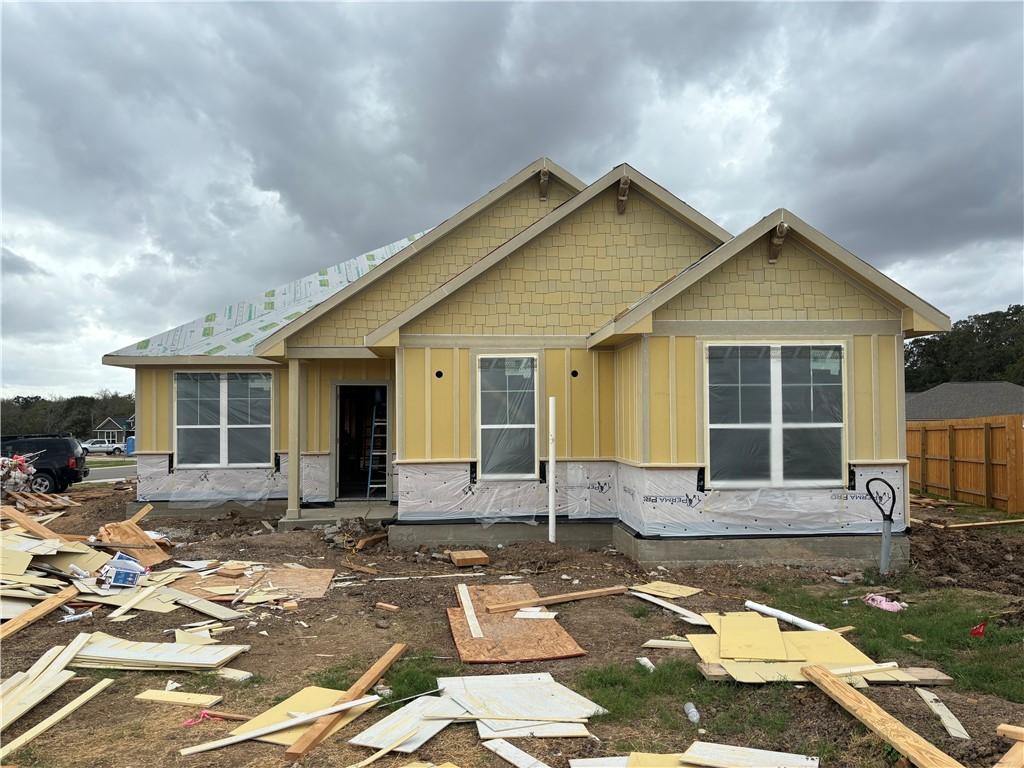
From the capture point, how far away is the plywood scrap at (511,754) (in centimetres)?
396

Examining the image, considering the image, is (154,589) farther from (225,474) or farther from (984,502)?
(984,502)

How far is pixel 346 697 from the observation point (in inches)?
191

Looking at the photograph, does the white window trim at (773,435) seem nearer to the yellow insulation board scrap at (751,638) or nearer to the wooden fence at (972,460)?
the yellow insulation board scrap at (751,638)

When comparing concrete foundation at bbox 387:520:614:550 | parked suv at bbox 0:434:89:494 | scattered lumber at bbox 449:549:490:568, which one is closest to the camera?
scattered lumber at bbox 449:549:490:568

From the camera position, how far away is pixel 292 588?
27.2 ft

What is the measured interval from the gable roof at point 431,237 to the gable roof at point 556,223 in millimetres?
1623

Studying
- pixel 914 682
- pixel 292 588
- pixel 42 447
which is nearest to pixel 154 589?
pixel 292 588

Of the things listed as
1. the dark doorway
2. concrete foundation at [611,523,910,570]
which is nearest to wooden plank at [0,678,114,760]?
concrete foundation at [611,523,910,570]

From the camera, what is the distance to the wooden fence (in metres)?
14.1

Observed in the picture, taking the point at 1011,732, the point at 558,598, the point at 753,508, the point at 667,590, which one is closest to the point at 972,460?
the point at 753,508

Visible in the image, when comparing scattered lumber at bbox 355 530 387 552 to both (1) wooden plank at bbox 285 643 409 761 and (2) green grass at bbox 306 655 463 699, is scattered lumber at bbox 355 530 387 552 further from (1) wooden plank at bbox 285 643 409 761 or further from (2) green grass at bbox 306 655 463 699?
(2) green grass at bbox 306 655 463 699

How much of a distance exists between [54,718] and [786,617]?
6.04 m

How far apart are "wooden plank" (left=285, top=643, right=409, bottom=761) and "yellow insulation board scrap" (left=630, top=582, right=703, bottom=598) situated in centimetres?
295

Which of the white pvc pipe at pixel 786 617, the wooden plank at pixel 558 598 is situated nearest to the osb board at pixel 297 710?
the wooden plank at pixel 558 598
